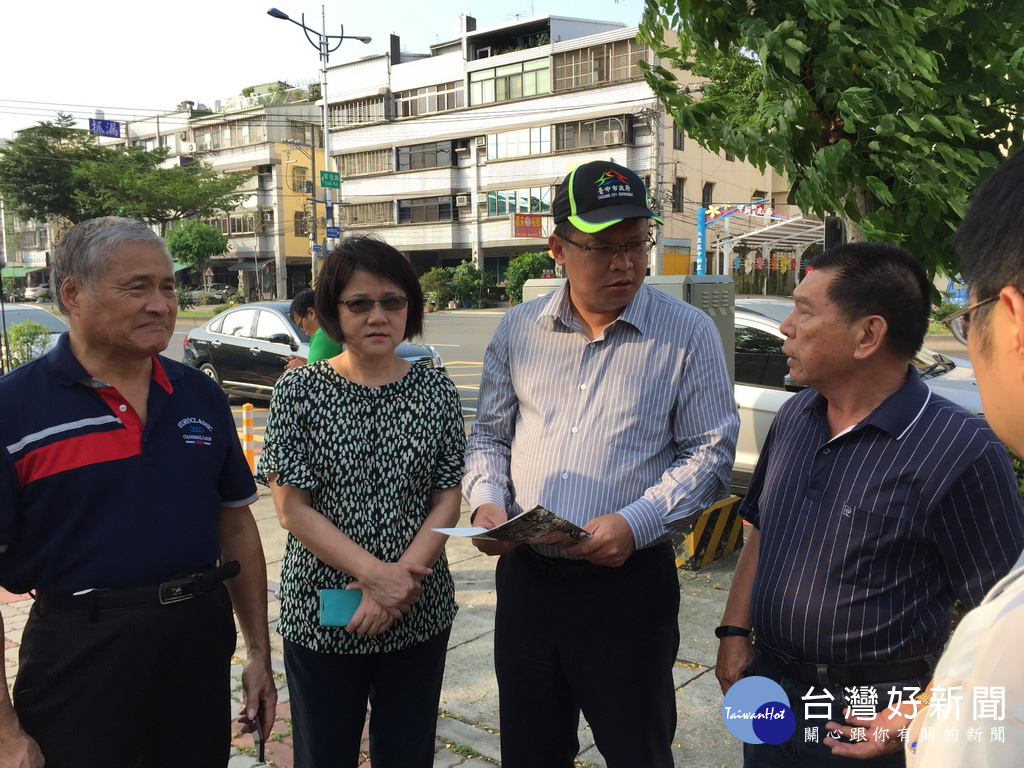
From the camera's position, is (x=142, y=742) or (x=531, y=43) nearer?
(x=142, y=742)

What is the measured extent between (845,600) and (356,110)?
162 ft

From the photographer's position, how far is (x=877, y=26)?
2.84m

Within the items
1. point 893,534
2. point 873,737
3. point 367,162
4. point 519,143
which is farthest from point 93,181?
point 873,737

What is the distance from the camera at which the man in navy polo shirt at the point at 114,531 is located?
1956mm

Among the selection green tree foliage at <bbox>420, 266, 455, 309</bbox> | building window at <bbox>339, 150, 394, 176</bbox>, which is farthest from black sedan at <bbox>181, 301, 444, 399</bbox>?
building window at <bbox>339, 150, 394, 176</bbox>

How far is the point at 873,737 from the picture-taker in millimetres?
1808

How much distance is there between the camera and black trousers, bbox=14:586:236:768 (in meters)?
1.96

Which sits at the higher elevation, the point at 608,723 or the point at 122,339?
the point at 122,339

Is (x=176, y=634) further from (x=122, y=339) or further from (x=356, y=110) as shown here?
(x=356, y=110)

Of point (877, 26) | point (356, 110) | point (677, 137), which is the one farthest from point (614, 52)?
point (877, 26)

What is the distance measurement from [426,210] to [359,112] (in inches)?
308

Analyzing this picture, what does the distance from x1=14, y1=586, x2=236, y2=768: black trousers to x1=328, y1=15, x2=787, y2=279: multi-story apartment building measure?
32970mm

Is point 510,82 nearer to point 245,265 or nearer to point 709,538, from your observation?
point 245,265

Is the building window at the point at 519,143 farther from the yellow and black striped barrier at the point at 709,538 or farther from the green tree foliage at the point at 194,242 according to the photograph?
the yellow and black striped barrier at the point at 709,538
